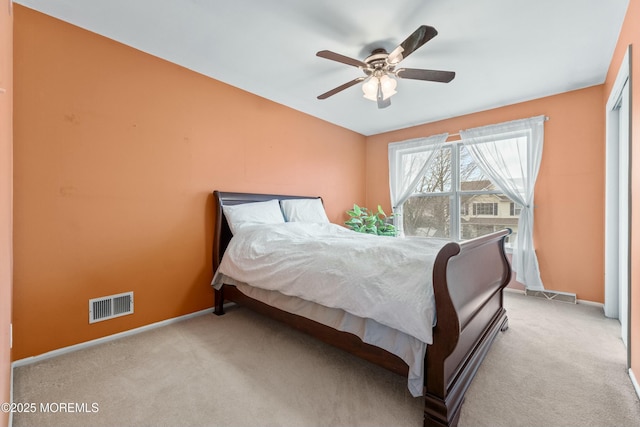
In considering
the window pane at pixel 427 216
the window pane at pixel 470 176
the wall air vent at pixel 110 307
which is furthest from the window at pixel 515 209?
the wall air vent at pixel 110 307

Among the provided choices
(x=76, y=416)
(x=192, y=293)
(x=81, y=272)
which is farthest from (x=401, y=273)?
(x=81, y=272)

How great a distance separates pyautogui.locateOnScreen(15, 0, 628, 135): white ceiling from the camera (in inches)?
72.1

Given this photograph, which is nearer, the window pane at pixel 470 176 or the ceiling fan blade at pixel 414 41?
the ceiling fan blade at pixel 414 41

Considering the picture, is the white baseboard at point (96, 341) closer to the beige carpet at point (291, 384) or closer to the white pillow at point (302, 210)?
the beige carpet at point (291, 384)

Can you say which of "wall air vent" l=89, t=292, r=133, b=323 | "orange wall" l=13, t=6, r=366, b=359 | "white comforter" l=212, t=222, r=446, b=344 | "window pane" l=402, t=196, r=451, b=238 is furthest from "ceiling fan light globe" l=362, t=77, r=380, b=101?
"wall air vent" l=89, t=292, r=133, b=323

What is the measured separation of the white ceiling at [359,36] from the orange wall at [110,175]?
25 centimetres

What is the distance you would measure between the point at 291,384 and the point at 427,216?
11.3 feet

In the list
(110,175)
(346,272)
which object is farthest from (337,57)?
(110,175)

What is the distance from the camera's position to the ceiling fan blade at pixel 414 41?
159 centimetres

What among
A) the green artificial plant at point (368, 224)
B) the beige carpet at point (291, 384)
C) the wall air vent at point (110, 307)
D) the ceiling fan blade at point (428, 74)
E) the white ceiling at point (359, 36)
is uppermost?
the white ceiling at point (359, 36)

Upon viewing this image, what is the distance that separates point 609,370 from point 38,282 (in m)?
3.85

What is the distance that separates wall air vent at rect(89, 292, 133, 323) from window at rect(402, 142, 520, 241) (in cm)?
385

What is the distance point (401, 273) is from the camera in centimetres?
144

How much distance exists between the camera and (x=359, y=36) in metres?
2.11
